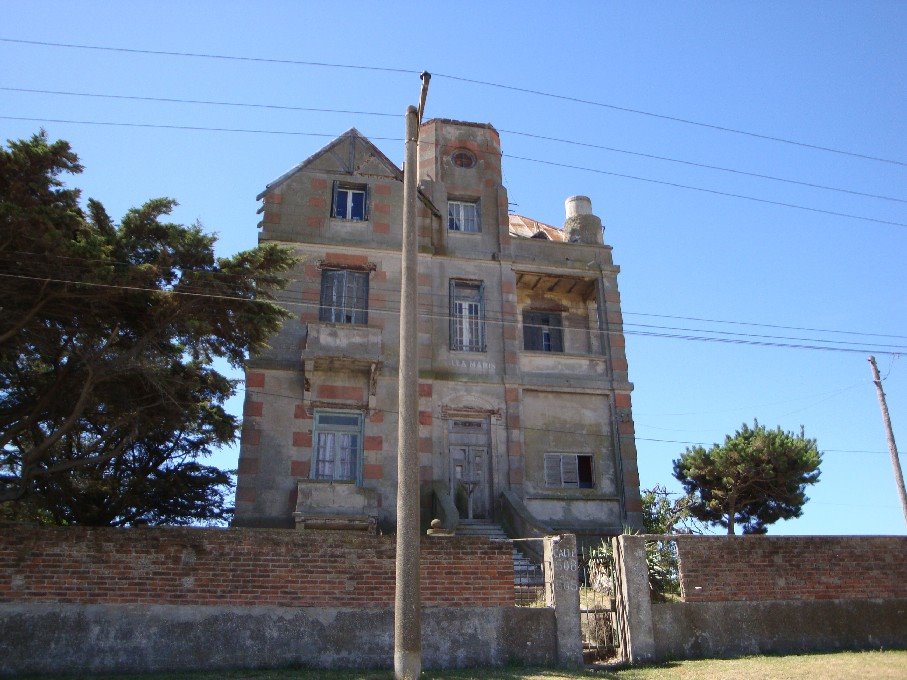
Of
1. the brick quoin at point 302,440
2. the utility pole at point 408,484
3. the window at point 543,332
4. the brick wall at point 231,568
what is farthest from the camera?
the window at point 543,332

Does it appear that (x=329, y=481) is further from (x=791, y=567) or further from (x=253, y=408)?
(x=791, y=567)

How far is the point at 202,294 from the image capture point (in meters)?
13.3

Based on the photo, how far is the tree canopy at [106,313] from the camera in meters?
12.2

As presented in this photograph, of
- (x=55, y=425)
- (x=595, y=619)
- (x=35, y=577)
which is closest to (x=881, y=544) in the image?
(x=595, y=619)

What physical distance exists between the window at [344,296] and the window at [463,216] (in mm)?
3516

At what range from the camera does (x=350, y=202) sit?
23109mm

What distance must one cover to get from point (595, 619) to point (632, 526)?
8698 millimetres

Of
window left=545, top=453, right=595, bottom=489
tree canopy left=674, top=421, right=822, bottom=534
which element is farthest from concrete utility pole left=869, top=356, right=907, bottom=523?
window left=545, top=453, right=595, bottom=489

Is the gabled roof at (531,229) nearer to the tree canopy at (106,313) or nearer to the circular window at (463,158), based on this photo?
the circular window at (463,158)

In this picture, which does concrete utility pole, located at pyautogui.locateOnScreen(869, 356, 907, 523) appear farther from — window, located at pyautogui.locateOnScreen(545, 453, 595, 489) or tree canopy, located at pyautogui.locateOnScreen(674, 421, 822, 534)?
window, located at pyautogui.locateOnScreen(545, 453, 595, 489)

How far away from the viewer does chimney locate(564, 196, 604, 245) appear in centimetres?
2462

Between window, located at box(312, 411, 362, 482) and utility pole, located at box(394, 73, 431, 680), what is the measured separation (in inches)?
423

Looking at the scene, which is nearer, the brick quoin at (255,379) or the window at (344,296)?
the brick quoin at (255,379)

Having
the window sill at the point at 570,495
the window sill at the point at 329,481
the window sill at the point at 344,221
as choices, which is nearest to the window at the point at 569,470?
the window sill at the point at 570,495
